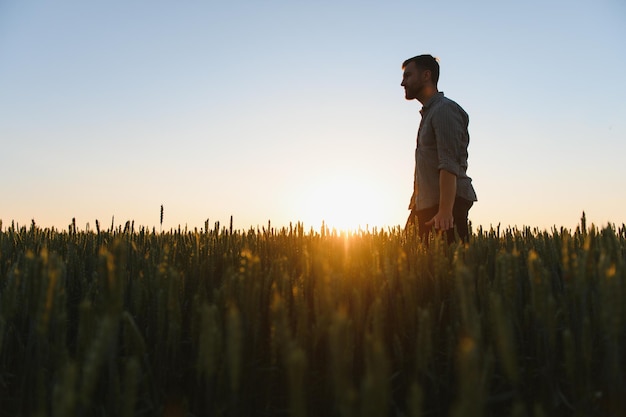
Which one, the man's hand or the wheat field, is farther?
the man's hand

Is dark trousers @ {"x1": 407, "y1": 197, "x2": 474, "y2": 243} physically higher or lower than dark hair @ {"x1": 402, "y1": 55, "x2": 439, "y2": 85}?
lower

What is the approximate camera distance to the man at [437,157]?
407 cm

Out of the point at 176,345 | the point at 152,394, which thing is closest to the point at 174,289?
the point at 176,345

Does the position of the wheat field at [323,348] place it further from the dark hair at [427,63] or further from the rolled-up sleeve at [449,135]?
the dark hair at [427,63]

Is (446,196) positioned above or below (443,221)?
above

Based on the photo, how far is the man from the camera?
4.07 meters

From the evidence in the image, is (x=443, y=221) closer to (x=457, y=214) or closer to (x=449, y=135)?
(x=457, y=214)

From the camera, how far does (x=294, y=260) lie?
2619 millimetres

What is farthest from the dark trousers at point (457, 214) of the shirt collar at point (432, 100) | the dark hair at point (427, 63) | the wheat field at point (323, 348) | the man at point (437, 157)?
the wheat field at point (323, 348)

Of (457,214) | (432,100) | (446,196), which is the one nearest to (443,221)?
(446,196)

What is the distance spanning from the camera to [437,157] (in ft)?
14.9

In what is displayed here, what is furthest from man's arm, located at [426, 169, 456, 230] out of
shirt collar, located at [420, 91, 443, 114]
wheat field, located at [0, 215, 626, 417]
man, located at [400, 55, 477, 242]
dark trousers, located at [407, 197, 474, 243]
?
wheat field, located at [0, 215, 626, 417]

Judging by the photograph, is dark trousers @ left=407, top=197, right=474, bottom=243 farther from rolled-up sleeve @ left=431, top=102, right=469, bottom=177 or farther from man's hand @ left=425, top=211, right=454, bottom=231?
man's hand @ left=425, top=211, right=454, bottom=231

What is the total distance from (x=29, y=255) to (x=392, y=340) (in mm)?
1093
